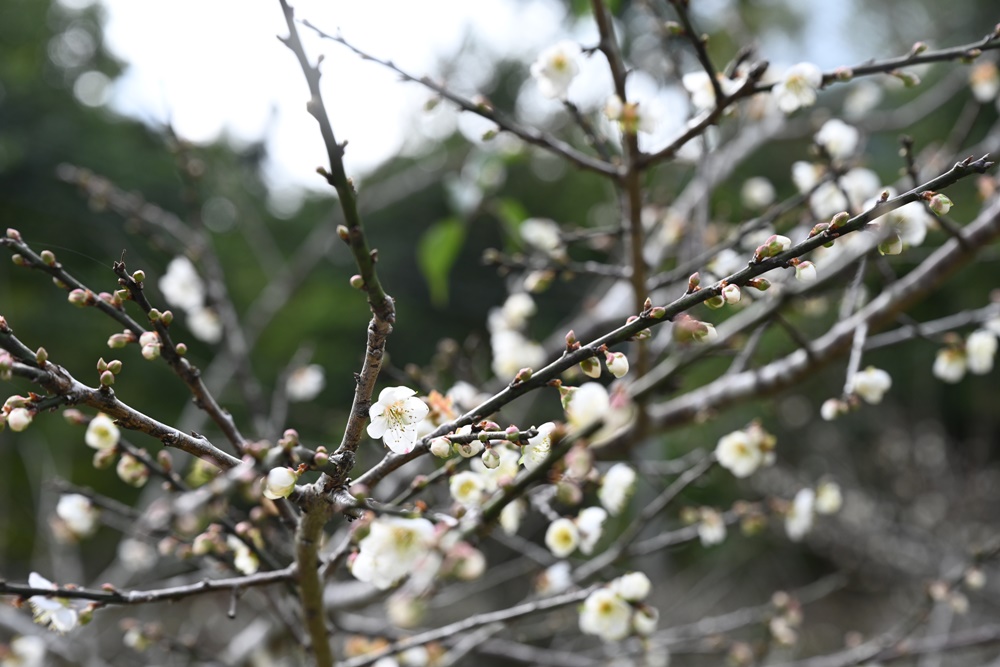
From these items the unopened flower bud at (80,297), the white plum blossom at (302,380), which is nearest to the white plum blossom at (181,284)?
the white plum blossom at (302,380)

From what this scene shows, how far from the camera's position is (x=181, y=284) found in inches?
81.0

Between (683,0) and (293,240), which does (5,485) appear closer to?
(293,240)

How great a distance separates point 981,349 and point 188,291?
2039 mm

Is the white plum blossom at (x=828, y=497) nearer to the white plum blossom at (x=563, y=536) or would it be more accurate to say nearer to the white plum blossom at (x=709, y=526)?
the white plum blossom at (x=709, y=526)

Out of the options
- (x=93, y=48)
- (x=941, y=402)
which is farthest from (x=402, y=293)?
(x=941, y=402)

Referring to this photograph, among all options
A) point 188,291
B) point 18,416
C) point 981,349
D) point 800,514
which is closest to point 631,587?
point 800,514

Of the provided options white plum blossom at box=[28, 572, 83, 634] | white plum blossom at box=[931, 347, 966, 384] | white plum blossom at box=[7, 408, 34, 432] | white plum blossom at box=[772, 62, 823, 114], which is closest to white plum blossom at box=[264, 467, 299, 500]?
white plum blossom at box=[7, 408, 34, 432]

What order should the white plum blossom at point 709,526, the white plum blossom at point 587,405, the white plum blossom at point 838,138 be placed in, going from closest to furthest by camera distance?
the white plum blossom at point 587,405 < the white plum blossom at point 709,526 < the white plum blossom at point 838,138

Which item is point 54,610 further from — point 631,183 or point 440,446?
point 631,183

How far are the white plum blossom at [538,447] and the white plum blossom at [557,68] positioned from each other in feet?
Answer: 2.14

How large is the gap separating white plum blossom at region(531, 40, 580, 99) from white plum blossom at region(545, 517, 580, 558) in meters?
0.70

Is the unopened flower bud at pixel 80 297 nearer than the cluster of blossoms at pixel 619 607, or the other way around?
the unopened flower bud at pixel 80 297

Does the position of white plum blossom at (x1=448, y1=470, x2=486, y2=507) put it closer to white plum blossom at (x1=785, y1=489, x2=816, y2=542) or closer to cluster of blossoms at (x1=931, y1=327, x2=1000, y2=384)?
white plum blossom at (x1=785, y1=489, x2=816, y2=542)

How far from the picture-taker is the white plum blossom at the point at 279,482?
61 cm
